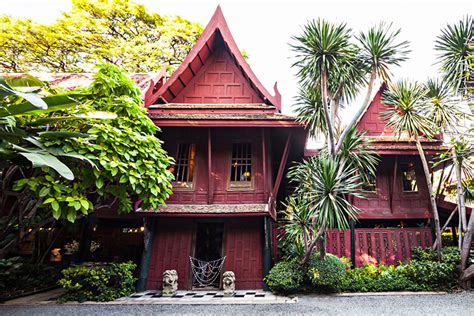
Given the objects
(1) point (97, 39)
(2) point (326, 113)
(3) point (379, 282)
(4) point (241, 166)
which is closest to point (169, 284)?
(4) point (241, 166)

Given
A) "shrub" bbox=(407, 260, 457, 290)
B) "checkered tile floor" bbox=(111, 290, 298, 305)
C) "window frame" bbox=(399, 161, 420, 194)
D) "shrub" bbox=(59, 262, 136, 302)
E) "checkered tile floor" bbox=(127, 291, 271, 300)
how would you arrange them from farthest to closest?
"window frame" bbox=(399, 161, 420, 194), "shrub" bbox=(407, 260, 457, 290), "checkered tile floor" bbox=(127, 291, 271, 300), "shrub" bbox=(59, 262, 136, 302), "checkered tile floor" bbox=(111, 290, 298, 305)

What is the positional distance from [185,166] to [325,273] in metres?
5.07

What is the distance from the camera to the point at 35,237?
891 cm

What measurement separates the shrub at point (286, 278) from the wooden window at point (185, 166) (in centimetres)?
356

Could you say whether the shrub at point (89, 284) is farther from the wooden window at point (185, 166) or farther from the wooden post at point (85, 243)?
the wooden window at point (185, 166)

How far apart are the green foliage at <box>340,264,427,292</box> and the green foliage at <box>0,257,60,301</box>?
840cm

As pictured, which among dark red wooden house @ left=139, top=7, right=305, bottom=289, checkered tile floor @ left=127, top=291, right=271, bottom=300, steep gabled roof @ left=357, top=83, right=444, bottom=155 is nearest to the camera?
checkered tile floor @ left=127, top=291, right=271, bottom=300

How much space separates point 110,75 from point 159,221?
4655mm

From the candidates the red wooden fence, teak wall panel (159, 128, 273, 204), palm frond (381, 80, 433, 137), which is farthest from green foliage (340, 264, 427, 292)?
palm frond (381, 80, 433, 137)

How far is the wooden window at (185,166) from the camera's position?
823 centimetres

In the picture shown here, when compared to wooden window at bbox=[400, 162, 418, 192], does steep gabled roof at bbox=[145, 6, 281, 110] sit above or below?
above

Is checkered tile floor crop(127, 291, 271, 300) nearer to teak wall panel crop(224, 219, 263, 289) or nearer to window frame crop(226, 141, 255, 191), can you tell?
teak wall panel crop(224, 219, 263, 289)

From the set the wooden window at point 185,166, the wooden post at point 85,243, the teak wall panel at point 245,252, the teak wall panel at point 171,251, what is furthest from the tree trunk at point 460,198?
the wooden post at point 85,243

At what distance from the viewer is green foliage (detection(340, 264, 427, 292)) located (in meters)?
6.71
